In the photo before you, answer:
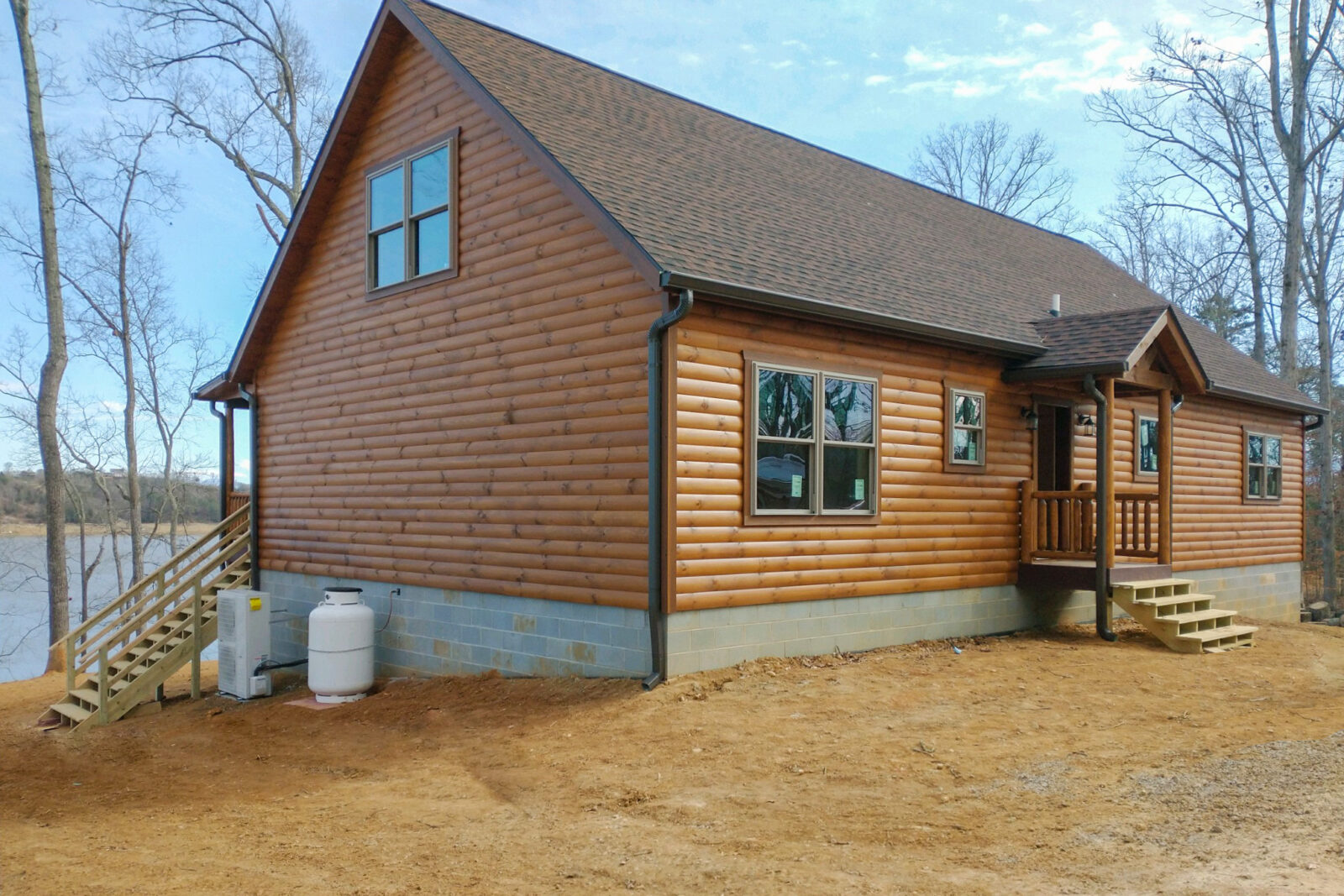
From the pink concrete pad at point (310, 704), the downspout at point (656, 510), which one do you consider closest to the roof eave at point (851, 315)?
the downspout at point (656, 510)

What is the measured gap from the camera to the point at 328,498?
1281cm

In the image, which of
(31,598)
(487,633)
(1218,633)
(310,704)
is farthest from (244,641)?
(31,598)

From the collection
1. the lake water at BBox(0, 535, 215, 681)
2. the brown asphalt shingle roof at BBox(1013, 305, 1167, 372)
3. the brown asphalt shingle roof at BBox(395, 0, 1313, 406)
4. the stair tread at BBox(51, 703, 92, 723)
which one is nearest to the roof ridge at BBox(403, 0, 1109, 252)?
the brown asphalt shingle roof at BBox(395, 0, 1313, 406)

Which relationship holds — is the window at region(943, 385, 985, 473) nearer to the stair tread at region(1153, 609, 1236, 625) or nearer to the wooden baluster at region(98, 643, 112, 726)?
the stair tread at region(1153, 609, 1236, 625)

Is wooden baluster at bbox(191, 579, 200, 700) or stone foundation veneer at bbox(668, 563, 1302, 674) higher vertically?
stone foundation veneer at bbox(668, 563, 1302, 674)

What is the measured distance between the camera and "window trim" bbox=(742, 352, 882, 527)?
30.4ft

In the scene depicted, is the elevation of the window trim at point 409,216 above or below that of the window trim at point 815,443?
above

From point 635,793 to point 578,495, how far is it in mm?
3522

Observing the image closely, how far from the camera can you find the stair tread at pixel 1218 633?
36.4ft

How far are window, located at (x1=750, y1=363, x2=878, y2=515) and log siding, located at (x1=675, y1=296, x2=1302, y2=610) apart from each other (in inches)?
6.0

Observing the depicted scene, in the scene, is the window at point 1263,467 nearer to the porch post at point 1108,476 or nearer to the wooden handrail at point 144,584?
the porch post at point 1108,476

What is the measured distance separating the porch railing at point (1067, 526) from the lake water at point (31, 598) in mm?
21604

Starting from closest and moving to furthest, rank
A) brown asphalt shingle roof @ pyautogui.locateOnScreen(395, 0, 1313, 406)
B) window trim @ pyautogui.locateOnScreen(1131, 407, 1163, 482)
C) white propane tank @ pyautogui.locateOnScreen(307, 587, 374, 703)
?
brown asphalt shingle roof @ pyautogui.locateOnScreen(395, 0, 1313, 406)
white propane tank @ pyautogui.locateOnScreen(307, 587, 374, 703)
window trim @ pyautogui.locateOnScreen(1131, 407, 1163, 482)

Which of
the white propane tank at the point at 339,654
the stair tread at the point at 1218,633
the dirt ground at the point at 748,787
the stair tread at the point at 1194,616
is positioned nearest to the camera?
the dirt ground at the point at 748,787
